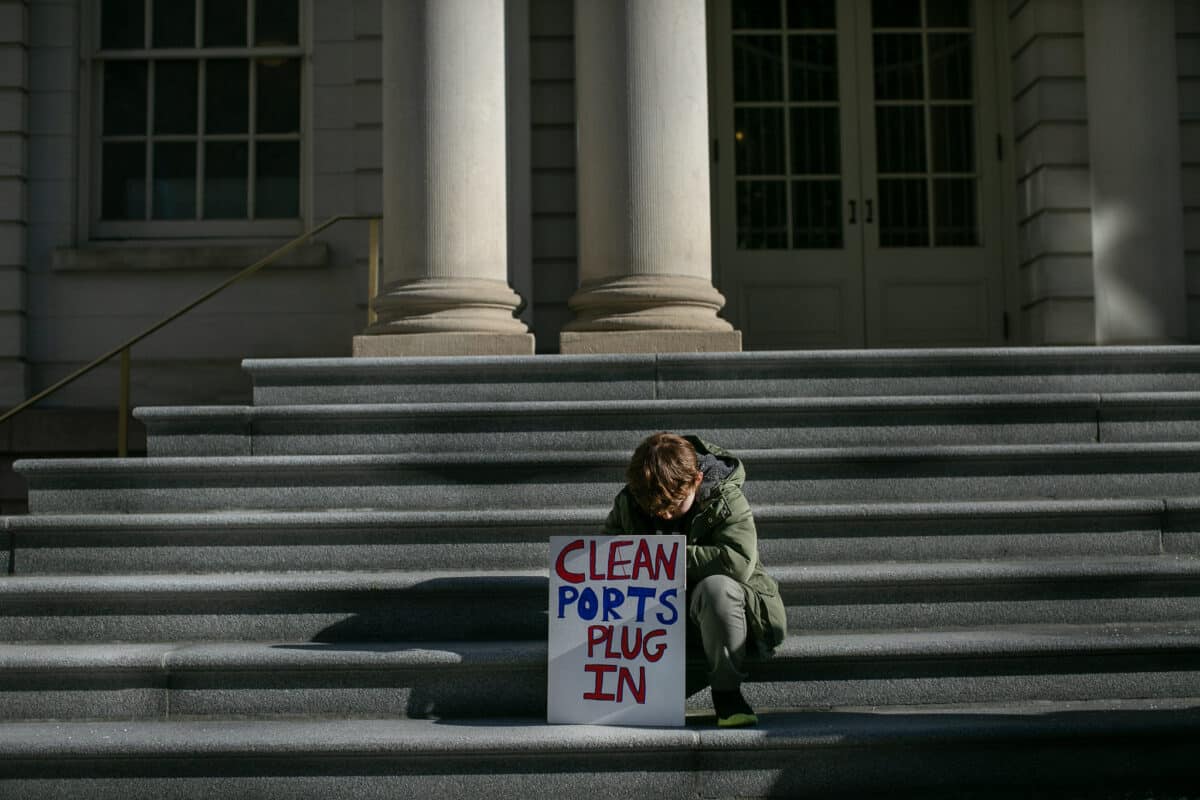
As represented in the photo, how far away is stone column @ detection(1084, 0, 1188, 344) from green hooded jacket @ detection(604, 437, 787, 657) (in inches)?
261

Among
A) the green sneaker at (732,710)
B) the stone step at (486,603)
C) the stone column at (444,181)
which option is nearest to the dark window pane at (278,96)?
the stone column at (444,181)

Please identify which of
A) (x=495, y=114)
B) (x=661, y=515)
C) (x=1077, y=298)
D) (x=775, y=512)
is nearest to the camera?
(x=661, y=515)

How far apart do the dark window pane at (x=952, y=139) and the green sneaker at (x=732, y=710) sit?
8.01m

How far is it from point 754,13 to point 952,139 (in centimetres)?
211

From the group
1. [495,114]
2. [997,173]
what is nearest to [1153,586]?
[495,114]

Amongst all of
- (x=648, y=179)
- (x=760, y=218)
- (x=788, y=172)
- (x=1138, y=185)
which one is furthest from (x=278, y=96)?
(x=1138, y=185)

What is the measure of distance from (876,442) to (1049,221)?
5.08 m

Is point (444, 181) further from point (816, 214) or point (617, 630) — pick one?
point (816, 214)

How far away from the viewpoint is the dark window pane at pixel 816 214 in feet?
37.9

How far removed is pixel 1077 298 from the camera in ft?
35.7

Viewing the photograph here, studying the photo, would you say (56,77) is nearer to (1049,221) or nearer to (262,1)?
(262,1)

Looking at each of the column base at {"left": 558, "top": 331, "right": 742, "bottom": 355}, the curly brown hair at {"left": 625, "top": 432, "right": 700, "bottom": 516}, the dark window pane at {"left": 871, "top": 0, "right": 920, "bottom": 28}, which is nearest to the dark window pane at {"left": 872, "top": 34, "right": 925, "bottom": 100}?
the dark window pane at {"left": 871, "top": 0, "right": 920, "bottom": 28}

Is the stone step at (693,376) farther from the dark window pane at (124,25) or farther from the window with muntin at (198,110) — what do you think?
the dark window pane at (124,25)

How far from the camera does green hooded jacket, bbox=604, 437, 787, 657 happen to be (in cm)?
477
